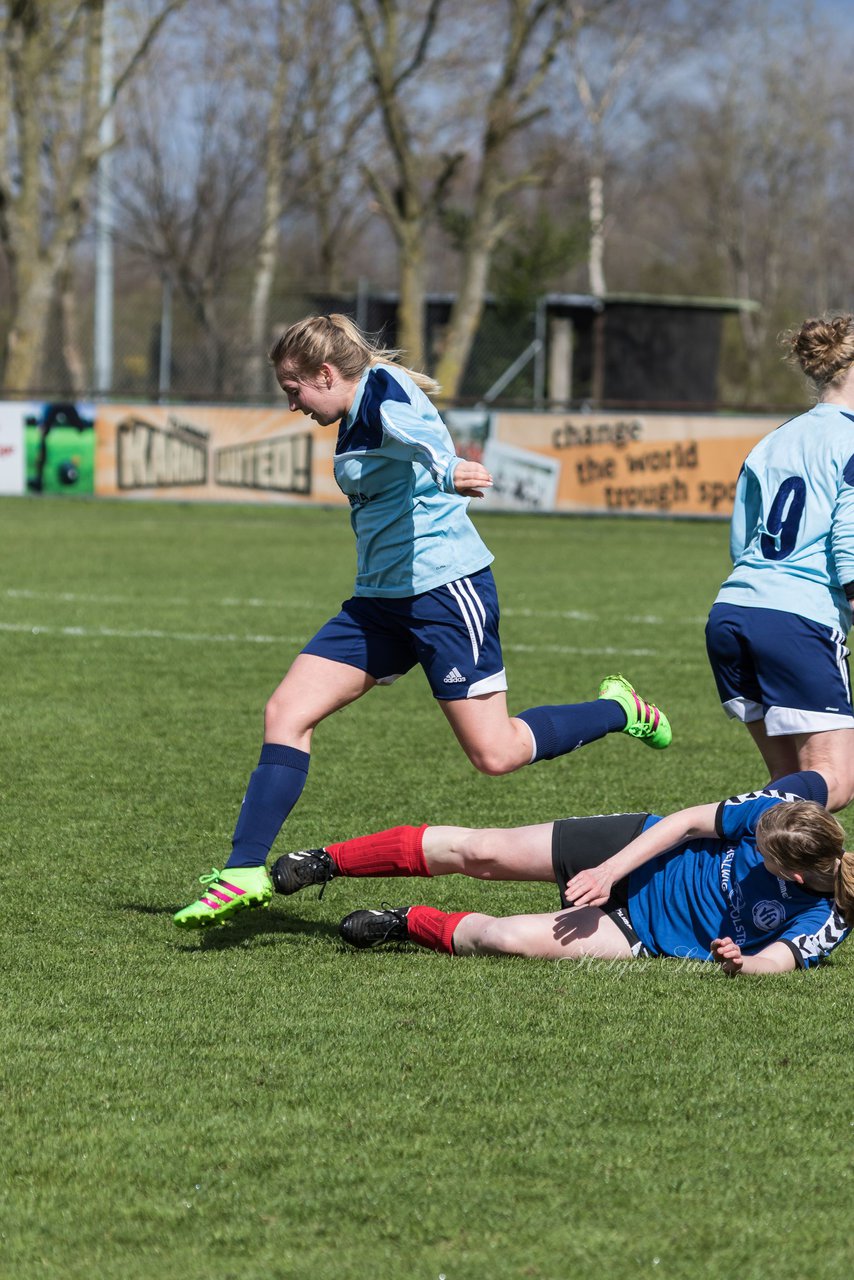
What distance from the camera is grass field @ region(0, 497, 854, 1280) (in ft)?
8.97

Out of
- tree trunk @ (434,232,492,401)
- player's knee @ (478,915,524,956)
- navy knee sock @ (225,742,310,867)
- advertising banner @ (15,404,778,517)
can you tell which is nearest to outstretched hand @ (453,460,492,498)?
navy knee sock @ (225,742,310,867)

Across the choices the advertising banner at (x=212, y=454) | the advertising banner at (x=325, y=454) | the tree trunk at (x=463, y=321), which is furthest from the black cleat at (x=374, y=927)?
the tree trunk at (x=463, y=321)

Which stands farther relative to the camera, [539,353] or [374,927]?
[539,353]

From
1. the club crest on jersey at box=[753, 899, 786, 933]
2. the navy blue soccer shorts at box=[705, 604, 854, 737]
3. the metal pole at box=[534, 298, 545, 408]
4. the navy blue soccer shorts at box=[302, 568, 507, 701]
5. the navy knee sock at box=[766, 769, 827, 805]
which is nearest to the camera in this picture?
the club crest on jersey at box=[753, 899, 786, 933]

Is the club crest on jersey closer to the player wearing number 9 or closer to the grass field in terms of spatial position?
the grass field

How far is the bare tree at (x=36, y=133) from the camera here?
28.8 m

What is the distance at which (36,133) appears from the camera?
29094mm

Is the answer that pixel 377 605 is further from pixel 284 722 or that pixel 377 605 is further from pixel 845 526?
pixel 845 526

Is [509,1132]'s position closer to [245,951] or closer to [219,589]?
[245,951]

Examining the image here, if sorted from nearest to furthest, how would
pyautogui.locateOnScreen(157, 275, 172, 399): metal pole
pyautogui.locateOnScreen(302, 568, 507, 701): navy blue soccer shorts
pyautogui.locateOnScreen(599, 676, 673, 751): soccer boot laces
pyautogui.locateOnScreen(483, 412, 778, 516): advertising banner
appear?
1. pyautogui.locateOnScreen(302, 568, 507, 701): navy blue soccer shorts
2. pyautogui.locateOnScreen(599, 676, 673, 751): soccer boot laces
3. pyautogui.locateOnScreen(483, 412, 778, 516): advertising banner
4. pyautogui.locateOnScreen(157, 275, 172, 399): metal pole

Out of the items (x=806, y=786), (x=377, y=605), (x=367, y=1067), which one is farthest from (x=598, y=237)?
(x=367, y=1067)

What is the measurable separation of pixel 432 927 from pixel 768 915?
0.94 metres

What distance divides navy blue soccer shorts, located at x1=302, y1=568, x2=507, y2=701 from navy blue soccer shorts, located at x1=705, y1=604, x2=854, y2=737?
656 mm

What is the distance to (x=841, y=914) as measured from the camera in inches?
164
